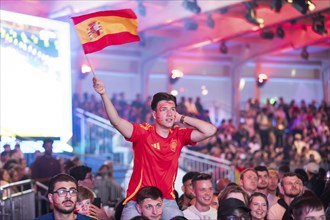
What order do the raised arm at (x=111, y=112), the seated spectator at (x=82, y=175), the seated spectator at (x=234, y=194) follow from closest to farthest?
the raised arm at (x=111, y=112) → the seated spectator at (x=234, y=194) → the seated spectator at (x=82, y=175)

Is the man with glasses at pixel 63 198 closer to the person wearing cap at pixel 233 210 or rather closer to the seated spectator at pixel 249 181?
the person wearing cap at pixel 233 210

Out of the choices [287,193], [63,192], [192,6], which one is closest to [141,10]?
[192,6]

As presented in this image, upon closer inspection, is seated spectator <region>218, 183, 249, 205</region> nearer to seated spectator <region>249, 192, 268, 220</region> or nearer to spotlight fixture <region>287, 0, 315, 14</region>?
seated spectator <region>249, 192, 268, 220</region>

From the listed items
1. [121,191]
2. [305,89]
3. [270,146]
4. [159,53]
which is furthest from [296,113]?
[121,191]

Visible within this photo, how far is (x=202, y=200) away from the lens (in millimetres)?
9766

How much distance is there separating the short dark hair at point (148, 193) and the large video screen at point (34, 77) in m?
7.87

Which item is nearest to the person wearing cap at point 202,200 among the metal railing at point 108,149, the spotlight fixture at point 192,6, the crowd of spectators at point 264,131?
the spotlight fixture at point 192,6

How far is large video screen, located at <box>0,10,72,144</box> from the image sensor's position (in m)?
15.8

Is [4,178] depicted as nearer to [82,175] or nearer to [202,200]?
[82,175]

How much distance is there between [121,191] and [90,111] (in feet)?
25.6

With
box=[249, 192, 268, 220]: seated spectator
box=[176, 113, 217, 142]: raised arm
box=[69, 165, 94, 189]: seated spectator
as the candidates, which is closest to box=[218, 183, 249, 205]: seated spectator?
box=[249, 192, 268, 220]: seated spectator

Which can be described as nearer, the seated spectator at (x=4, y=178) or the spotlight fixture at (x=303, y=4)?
the seated spectator at (x=4, y=178)

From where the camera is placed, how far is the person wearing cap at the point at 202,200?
9734 millimetres

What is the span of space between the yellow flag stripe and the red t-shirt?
1526 mm
